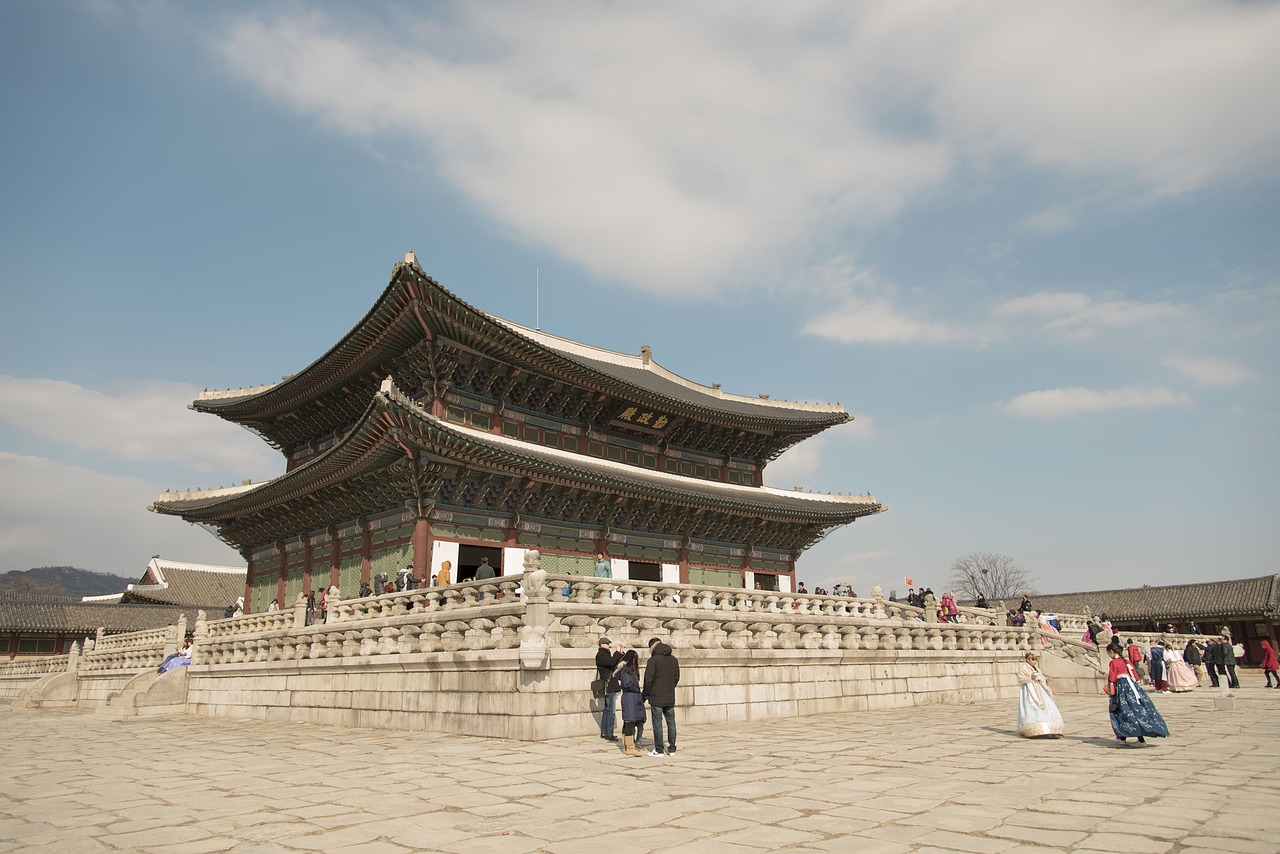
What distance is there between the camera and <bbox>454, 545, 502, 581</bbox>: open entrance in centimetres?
2259

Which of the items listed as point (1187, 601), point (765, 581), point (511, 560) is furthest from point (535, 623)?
point (1187, 601)

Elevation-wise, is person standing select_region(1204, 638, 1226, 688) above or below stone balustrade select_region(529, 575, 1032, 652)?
below

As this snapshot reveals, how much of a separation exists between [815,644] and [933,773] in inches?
299

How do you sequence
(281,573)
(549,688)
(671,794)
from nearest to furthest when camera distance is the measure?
(671,794) → (549,688) → (281,573)

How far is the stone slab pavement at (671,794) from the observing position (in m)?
5.82

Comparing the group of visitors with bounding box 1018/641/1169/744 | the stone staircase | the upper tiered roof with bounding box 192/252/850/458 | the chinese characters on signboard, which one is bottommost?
the stone staircase

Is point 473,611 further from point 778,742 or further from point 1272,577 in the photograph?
point 1272,577

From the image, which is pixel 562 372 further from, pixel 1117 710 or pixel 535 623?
pixel 1117 710

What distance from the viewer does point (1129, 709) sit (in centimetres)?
1088

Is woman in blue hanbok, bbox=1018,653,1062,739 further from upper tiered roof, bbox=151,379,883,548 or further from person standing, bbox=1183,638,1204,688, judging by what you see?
person standing, bbox=1183,638,1204,688

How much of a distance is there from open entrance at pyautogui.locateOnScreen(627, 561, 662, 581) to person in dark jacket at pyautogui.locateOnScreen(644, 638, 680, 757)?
52.8ft

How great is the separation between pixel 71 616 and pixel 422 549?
29359mm

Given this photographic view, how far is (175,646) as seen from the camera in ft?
78.0

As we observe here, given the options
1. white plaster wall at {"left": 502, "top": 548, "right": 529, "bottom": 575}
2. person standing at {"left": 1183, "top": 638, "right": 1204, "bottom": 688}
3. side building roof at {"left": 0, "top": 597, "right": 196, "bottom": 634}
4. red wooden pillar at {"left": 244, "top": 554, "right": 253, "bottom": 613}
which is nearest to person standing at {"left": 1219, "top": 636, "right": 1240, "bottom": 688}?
person standing at {"left": 1183, "top": 638, "right": 1204, "bottom": 688}
